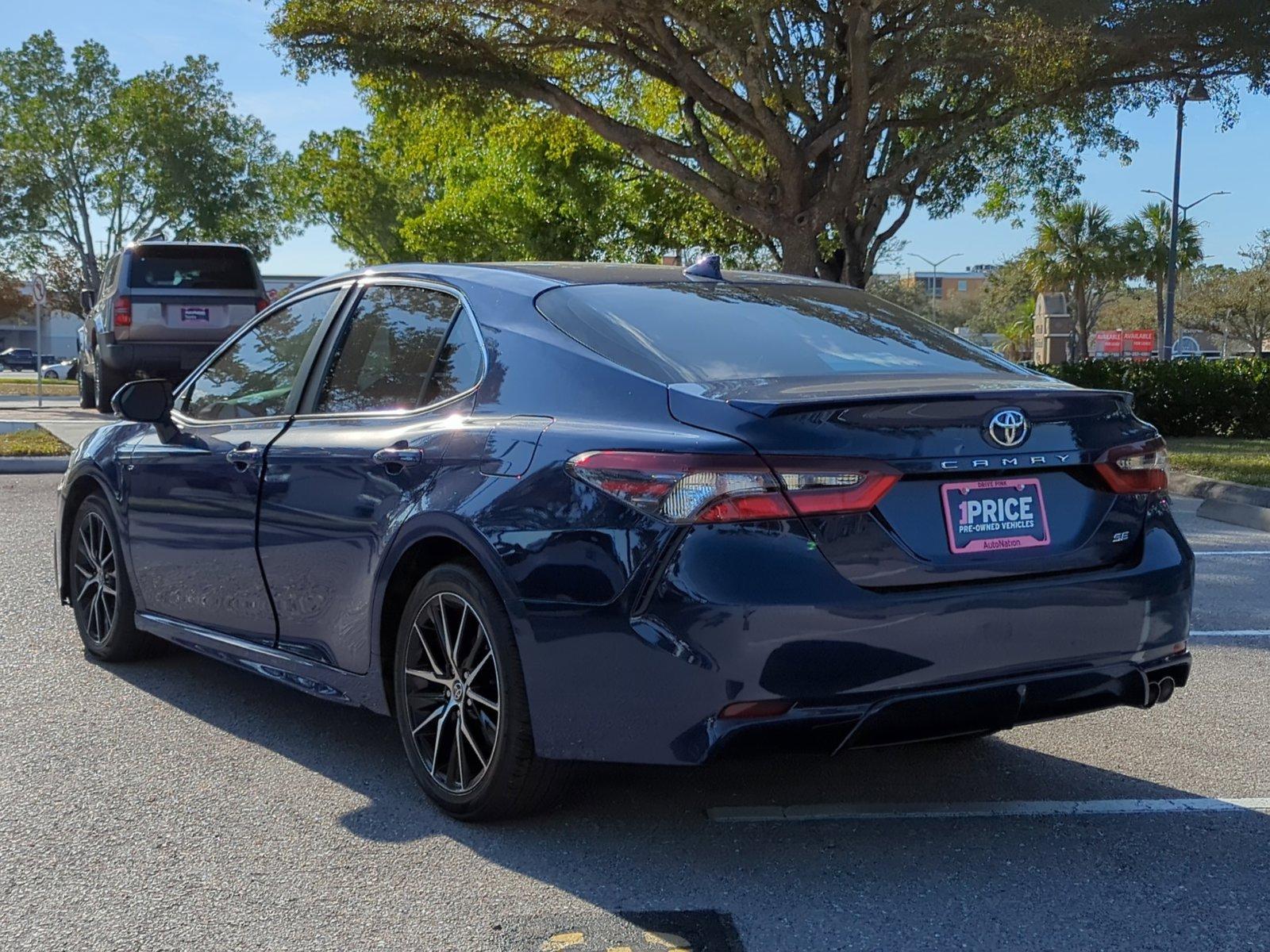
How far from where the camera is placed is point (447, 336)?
15.0 feet

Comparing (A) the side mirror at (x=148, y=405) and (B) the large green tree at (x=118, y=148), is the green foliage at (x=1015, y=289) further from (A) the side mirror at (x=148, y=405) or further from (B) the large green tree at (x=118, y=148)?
(A) the side mirror at (x=148, y=405)

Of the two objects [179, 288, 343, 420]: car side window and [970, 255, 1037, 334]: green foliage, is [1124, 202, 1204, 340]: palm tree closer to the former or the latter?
[970, 255, 1037, 334]: green foliage

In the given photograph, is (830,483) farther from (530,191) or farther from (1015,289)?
(1015,289)

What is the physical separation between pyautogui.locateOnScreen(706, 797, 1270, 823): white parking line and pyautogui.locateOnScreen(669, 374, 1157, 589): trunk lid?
2.64ft

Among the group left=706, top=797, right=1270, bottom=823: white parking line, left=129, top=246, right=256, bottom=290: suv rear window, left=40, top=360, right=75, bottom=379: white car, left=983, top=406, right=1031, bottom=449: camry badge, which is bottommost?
left=706, top=797, right=1270, bottom=823: white parking line

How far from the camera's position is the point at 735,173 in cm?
2161

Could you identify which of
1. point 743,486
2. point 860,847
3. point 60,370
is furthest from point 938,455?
point 60,370

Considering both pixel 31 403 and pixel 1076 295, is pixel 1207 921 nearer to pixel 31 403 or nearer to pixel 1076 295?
pixel 31 403

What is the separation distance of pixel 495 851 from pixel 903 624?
1.26m

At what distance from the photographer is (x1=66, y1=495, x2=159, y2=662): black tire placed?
19.6 ft

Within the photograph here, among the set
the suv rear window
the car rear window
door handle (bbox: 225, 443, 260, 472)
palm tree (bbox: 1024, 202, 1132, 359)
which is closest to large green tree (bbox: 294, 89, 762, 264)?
the suv rear window

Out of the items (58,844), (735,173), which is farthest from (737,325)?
(735,173)

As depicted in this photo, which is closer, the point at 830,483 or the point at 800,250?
the point at 830,483

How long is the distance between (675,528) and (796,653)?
411mm
